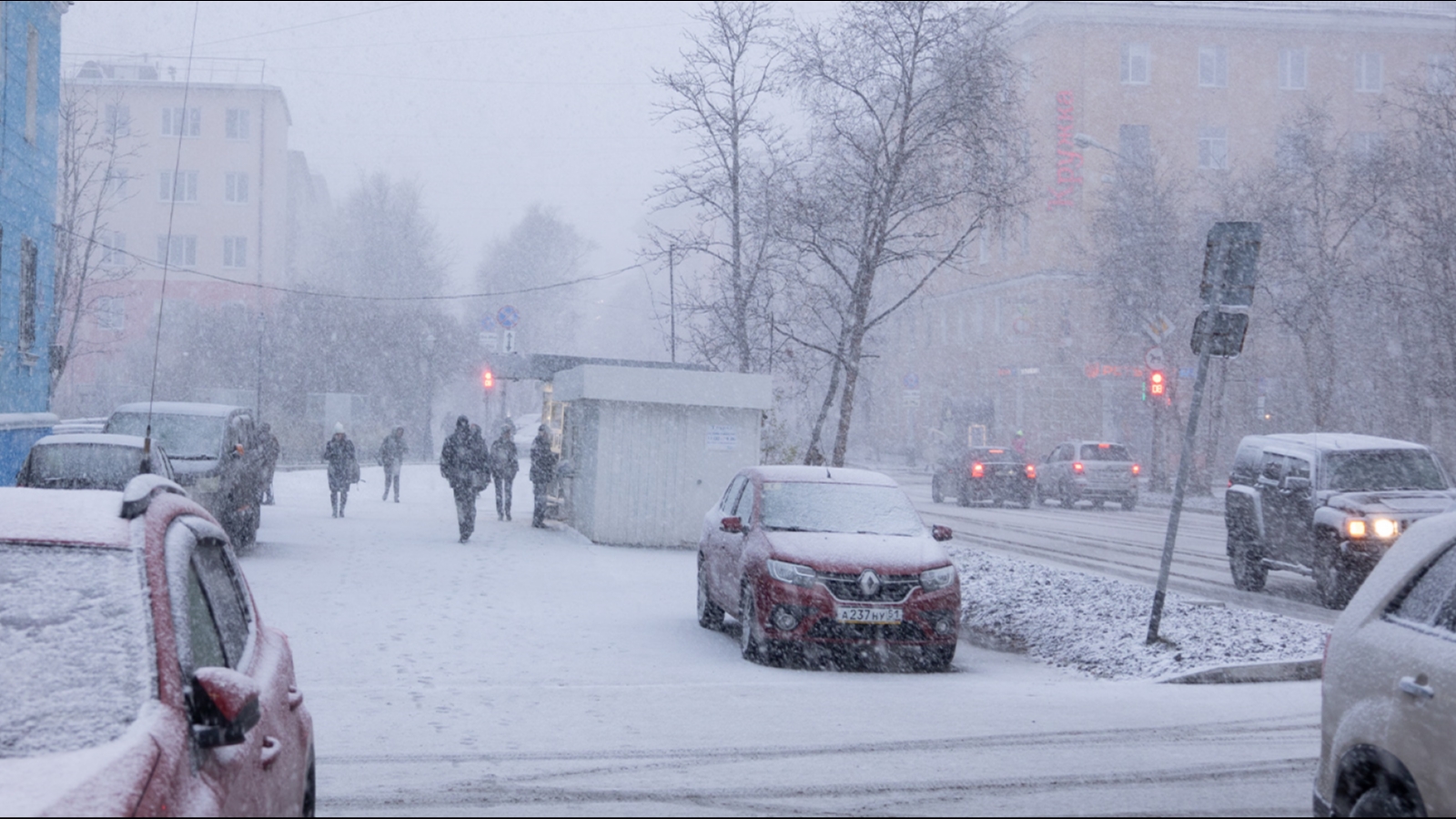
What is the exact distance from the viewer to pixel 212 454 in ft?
62.6

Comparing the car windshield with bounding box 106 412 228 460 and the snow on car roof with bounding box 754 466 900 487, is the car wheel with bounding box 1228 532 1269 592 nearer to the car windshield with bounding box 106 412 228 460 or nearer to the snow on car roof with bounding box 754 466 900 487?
the snow on car roof with bounding box 754 466 900 487

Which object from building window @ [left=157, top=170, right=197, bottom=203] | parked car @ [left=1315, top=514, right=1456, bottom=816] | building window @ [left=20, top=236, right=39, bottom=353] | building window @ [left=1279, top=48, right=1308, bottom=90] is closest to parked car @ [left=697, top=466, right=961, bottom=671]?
parked car @ [left=1315, top=514, right=1456, bottom=816]

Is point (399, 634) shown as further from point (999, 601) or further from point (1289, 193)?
point (1289, 193)

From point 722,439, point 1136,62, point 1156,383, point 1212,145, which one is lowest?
point 722,439

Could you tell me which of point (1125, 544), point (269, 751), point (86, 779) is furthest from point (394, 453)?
point (86, 779)

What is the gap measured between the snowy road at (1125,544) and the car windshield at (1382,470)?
52.8 inches

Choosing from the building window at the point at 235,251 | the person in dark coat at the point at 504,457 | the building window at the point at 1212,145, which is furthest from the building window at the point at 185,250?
the person in dark coat at the point at 504,457

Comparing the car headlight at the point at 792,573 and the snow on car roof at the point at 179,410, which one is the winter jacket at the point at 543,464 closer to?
the snow on car roof at the point at 179,410

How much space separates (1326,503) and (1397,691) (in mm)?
11273

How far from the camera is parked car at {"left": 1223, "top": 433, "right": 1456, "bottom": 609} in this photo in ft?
47.7

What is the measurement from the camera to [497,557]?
65.3ft

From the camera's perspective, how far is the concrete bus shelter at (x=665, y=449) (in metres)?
22.2

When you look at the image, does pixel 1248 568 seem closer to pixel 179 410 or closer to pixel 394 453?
pixel 179 410

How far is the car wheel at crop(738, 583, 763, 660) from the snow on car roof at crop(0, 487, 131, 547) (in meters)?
7.39
